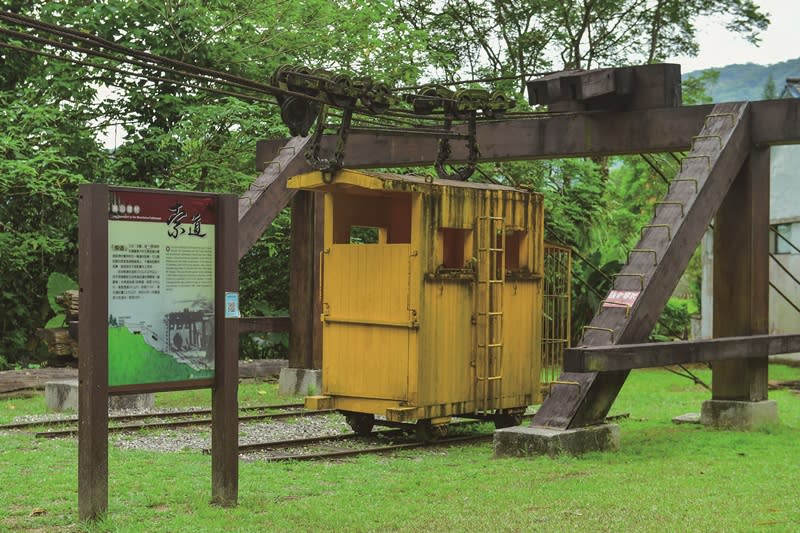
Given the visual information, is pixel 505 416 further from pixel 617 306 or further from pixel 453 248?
pixel 617 306

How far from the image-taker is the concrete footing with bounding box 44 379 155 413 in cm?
1502

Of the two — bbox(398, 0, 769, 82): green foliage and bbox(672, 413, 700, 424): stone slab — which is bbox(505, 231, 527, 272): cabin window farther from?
bbox(398, 0, 769, 82): green foliage

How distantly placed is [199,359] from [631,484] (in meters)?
3.85

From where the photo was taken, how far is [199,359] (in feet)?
26.6

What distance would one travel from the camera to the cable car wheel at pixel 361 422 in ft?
43.0

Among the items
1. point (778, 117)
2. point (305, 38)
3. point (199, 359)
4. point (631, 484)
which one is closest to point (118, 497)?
point (199, 359)

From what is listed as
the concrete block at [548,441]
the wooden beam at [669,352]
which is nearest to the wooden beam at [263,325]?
the concrete block at [548,441]

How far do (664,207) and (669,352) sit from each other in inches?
72.2

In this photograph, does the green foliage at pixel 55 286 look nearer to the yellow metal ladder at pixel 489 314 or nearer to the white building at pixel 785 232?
the yellow metal ladder at pixel 489 314

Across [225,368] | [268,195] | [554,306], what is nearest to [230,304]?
[225,368]

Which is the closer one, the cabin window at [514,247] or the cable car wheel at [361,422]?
the cable car wheel at [361,422]

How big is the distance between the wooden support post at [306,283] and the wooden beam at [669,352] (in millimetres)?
7088

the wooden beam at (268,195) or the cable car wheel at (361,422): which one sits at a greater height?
the wooden beam at (268,195)

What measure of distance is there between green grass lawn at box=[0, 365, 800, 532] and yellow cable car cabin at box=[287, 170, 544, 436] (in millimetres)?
765
